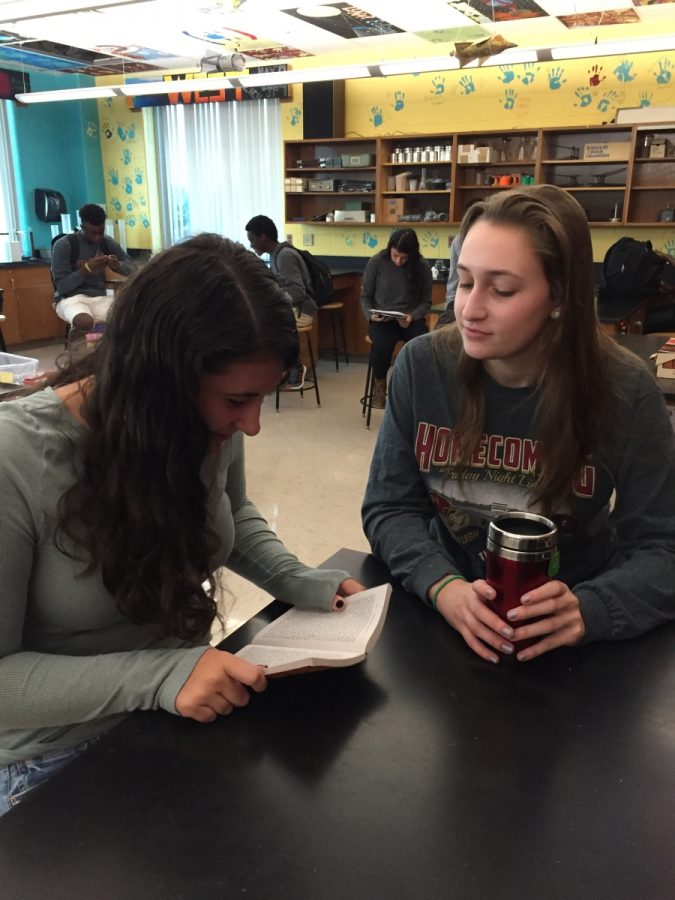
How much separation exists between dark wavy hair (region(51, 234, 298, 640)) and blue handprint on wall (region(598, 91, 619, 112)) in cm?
604

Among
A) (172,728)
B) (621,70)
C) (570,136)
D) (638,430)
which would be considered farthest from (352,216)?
(172,728)

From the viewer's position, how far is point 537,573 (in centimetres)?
85

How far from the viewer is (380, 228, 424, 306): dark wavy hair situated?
507 centimetres

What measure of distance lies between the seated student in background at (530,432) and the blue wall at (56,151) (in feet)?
25.1

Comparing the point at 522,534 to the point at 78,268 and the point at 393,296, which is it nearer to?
the point at 393,296

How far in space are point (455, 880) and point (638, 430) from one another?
0.76m

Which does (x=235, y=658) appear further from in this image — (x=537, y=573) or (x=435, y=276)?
(x=435, y=276)

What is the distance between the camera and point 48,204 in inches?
303

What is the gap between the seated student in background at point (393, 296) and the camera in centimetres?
505

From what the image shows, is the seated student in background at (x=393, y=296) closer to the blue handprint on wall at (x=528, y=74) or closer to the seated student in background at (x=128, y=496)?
the blue handprint on wall at (x=528, y=74)

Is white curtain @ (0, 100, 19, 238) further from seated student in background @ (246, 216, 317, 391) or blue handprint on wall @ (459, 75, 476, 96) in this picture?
blue handprint on wall @ (459, 75, 476, 96)

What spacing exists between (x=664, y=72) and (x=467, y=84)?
1584 mm

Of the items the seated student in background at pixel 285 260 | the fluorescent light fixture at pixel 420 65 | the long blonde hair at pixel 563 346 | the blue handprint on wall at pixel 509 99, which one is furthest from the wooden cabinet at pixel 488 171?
the long blonde hair at pixel 563 346

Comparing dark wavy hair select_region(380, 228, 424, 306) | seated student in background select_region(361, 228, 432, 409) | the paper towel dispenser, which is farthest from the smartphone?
the paper towel dispenser
